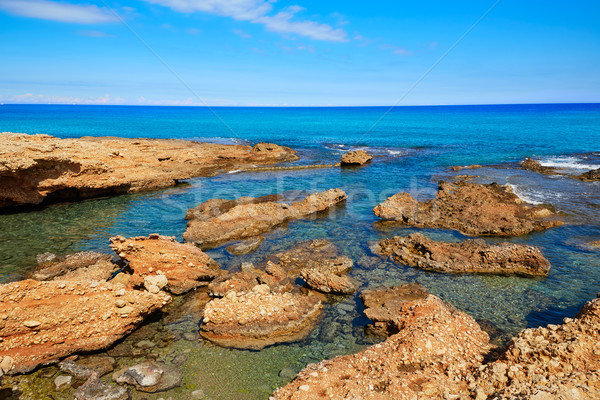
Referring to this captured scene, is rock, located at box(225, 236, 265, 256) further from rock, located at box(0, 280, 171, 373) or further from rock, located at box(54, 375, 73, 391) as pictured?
rock, located at box(54, 375, 73, 391)

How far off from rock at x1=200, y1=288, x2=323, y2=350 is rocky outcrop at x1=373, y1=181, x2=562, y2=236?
38.7ft

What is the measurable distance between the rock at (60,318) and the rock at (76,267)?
2.45 m

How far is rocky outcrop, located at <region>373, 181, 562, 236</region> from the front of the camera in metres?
18.9

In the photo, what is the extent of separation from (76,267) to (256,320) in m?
8.84

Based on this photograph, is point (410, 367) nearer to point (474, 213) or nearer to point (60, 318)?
point (60, 318)

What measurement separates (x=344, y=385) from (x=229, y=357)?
3.64 meters

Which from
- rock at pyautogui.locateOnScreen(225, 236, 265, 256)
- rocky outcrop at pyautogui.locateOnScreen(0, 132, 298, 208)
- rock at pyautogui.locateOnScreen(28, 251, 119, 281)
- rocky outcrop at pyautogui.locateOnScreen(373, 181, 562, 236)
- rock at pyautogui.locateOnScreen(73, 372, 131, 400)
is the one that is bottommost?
rock at pyautogui.locateOnScreen(225, 236, 265, 256)

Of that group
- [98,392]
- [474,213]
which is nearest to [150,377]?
[98,392]

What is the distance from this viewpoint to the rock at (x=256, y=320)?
10.3 metres

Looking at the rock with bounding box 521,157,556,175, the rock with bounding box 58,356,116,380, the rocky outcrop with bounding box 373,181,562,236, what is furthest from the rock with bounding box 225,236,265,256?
the rock with bounding box 521,157,556,175

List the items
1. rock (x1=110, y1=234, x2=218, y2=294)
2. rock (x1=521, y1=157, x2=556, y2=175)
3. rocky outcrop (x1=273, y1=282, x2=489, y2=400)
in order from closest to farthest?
rocky outcrop (x1=273, y1=282, x2=489, y2=400)
rock (x1=110, y1=234, x2=218, y2=294)
rock (x1=521, y1=157, x2=556, y2=175)

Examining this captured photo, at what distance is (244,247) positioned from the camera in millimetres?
17188

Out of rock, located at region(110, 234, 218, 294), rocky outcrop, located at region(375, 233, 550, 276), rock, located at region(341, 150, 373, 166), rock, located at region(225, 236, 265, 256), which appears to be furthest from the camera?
rock, located at region(341, 150, 373, 166)

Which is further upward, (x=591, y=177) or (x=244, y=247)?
(x=591, y=177)
